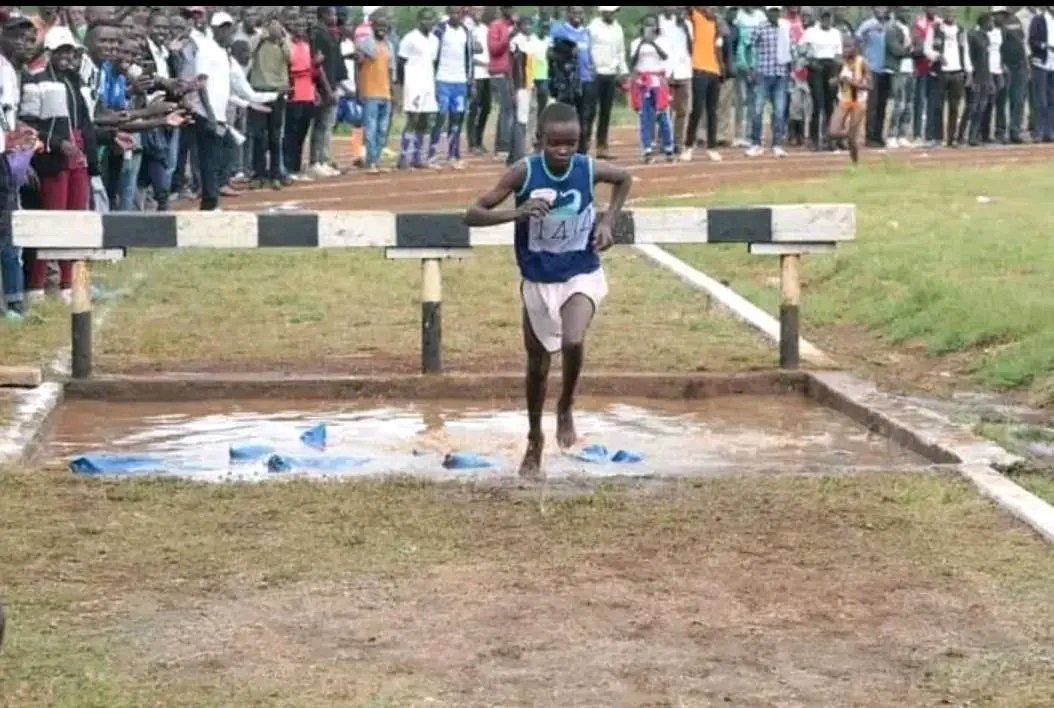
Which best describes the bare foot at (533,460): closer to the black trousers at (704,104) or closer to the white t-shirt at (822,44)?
the black trousers at (704,104)

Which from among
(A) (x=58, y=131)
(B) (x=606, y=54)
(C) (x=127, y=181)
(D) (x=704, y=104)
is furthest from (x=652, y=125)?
(A) (x=58, y=131)

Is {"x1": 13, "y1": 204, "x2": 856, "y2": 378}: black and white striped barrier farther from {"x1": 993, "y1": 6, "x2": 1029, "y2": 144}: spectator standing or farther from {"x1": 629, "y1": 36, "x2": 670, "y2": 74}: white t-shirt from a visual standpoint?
{"x1": 993, "y1": 6, "x2": 1029, "y2": 144}: spectator standing

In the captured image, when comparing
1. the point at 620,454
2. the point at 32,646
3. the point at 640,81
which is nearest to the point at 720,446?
the point at 620,454

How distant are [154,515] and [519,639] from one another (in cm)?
255

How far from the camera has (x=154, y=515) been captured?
29.7 feet

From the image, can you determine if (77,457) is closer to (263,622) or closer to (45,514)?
(45,514)

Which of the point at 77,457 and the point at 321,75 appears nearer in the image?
the point at 77,457

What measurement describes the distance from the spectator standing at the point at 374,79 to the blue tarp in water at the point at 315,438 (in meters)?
18.1

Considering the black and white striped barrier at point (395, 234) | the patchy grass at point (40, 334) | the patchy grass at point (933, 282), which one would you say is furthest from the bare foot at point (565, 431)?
the patchy grass at point (40, 334)

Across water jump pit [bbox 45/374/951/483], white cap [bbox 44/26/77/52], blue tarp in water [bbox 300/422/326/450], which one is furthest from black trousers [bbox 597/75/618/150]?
blue tarp in water [bbox 300/422/326/450]

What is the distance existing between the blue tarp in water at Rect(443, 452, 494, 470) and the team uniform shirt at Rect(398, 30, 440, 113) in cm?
1879

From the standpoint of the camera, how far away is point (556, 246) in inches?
409

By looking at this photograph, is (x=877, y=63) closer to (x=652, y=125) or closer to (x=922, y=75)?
(x=922, y=75)

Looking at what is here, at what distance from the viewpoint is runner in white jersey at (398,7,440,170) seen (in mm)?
29203
